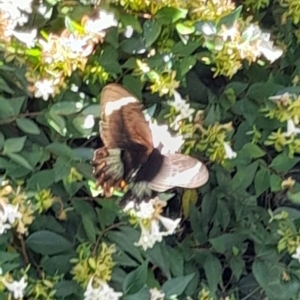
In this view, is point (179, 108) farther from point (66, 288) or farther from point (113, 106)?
point (66, 288)

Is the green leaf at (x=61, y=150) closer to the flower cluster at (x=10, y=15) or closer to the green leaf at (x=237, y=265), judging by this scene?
the flower cluster at (x=10, y=15)

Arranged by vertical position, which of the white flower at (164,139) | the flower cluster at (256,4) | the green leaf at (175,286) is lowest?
the green leaf at (175,286)

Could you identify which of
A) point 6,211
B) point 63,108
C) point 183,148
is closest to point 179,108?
point 183,148

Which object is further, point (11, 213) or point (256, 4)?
point (256, 4)

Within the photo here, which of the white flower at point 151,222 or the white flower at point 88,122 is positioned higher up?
the white flower at point 88,122

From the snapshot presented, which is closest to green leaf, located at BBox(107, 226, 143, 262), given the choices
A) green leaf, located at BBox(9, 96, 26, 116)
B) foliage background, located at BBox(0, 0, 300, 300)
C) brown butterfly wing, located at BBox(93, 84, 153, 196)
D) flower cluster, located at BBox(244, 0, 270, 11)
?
foliage background, located at BBox(0, 0, 300, 300)

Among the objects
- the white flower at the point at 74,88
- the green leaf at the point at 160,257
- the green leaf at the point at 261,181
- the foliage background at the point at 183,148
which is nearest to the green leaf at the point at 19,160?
the foliage background at the point at 183,148

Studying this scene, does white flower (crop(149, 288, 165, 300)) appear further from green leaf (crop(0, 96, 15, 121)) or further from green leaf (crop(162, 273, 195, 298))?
green leaf (crop(0, 96, 15, 121))

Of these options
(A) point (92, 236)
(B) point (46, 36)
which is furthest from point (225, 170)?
(B) point (46, 36)
